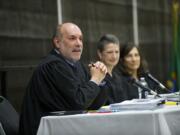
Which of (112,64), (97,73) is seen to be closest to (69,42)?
(97,73)

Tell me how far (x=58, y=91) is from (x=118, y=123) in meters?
0.70

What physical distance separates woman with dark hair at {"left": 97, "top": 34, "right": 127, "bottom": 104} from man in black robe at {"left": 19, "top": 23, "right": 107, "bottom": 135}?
34.4 inches

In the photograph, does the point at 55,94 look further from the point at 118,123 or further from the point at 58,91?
the point at 118,123

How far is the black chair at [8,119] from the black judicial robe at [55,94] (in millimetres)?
136

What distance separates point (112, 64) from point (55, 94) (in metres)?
1.51

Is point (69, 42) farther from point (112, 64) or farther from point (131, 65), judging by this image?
Result: point (131, 65)

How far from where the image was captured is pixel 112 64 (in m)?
4.88

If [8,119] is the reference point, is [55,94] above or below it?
above

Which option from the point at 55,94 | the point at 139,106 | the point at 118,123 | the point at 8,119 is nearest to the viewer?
the point at 118,123

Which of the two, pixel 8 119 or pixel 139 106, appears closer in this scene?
pixel 139 106

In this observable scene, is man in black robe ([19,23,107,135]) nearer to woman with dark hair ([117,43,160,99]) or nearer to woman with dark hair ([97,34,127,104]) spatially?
woman with dark hair ([97,34,127,104])

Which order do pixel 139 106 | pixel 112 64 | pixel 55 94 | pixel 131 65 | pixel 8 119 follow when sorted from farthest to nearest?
pixel 131 65 < pixel 112 64 < pixel 8 119 < pixel 55 94 < pixel 139 106

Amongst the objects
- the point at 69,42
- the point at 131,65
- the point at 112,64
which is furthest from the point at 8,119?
the point at 131,65

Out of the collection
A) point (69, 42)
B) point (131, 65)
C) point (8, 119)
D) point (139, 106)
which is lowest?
point (8, 119)
